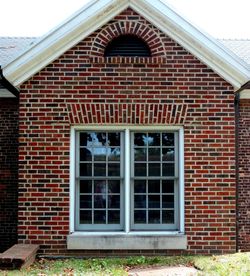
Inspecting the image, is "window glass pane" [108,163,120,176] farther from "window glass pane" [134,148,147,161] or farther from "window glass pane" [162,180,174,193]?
"window glass pane" [162,180,174,193]

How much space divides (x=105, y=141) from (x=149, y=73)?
1624mm

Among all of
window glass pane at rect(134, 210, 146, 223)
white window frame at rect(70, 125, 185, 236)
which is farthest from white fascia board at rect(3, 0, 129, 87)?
window glass pane at rect(134, 210, 146, 223)

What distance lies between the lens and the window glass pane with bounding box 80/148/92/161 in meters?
9.32

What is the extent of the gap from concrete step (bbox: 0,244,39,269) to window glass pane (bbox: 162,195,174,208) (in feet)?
8.78

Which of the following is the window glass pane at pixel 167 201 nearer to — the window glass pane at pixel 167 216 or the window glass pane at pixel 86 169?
the window glass pane at pixel 167 216

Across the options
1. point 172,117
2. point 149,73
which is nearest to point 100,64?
point 149,73

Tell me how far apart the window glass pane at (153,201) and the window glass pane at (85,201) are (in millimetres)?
1205

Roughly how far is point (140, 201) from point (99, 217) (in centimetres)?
88

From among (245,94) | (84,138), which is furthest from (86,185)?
(245,94)

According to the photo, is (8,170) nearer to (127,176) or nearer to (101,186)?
(101,186)

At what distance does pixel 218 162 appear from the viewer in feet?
30.1

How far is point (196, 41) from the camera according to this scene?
9023 millimetres

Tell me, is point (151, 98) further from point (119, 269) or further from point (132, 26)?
point (119, 269)

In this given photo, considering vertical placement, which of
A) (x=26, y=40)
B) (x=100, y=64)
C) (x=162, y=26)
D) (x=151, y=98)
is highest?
(x=26, y=40)
